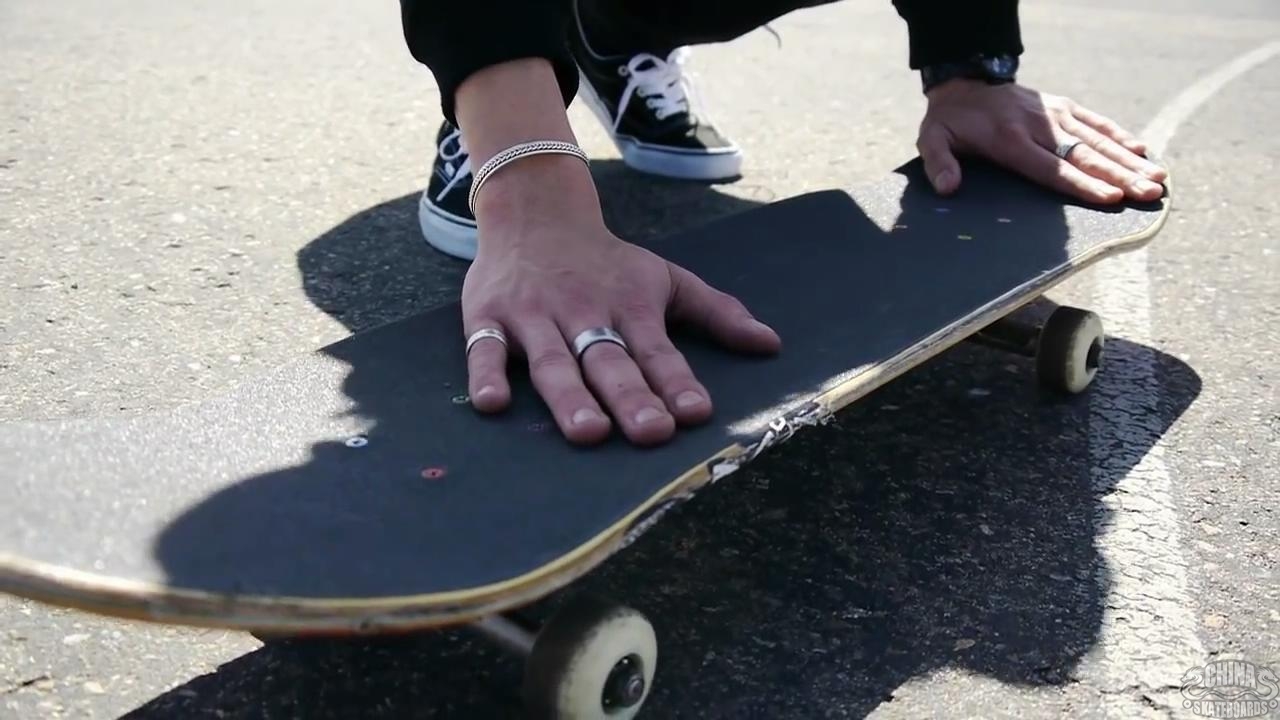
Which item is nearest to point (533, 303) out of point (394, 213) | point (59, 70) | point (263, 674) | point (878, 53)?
point (263, 674)

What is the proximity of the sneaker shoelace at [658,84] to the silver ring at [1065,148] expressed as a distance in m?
1.06

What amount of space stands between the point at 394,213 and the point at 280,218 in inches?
10.0

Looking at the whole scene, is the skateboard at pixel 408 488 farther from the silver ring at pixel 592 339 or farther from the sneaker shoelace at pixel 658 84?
the sneaker shoelace at pixel 658 84

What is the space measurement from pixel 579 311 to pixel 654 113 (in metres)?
1.76

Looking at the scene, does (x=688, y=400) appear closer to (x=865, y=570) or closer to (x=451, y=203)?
(x=865, y=570)

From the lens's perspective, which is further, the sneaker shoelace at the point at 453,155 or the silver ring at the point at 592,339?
the sneaker shoelace at the point at 453,155

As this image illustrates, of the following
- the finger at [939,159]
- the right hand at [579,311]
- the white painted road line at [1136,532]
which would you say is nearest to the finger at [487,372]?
the right hand at [579,311]

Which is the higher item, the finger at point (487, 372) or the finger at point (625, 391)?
the finger at point (625, 391)

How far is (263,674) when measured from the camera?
1.41 metres

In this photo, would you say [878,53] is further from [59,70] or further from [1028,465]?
[1028,465]

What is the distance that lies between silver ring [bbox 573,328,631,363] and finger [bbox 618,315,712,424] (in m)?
0.02

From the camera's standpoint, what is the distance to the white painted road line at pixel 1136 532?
1521mm

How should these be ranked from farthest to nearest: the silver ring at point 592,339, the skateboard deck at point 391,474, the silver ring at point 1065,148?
1. the silver ring at point 1065,148
2. the silver ring at point 592,339
3. the skateboard deck at point 391,474

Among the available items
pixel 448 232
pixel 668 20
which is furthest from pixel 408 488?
pixel 668 20
